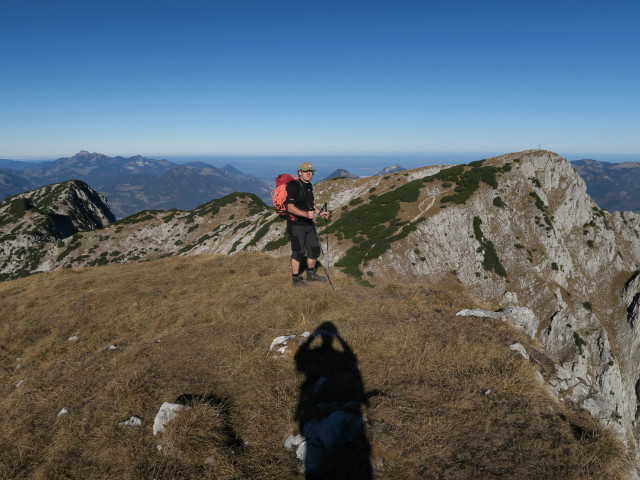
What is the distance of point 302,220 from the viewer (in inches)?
490

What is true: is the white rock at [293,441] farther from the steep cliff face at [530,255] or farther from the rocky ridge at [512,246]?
the steep cliff face at [530,255]

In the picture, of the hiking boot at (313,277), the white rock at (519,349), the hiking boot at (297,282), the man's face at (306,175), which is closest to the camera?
the white rock at (519,349)

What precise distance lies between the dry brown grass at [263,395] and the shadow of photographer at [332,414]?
0.23 m

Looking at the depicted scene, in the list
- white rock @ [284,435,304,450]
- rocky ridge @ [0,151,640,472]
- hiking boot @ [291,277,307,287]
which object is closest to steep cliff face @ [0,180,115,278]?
rocky ridge @ [0,151,640,472]

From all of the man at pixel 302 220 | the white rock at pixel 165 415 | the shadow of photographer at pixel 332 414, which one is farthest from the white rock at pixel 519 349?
the white rock at pixel 165 415

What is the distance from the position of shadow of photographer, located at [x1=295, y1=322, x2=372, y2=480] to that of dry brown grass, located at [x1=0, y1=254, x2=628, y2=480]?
23 cm

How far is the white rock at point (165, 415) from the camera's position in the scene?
5.34m

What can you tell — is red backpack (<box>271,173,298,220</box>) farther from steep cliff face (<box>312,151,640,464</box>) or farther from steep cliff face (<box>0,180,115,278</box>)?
steep cliff face (<box>0,180,115,278</box>)

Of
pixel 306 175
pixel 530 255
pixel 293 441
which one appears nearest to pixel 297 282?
pixel 306 175

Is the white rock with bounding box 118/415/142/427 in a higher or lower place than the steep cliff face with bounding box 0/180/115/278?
higher

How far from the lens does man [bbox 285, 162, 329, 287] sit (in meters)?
11.8

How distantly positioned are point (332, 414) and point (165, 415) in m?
2.97

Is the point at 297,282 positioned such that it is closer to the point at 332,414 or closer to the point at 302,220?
the point at 302,220

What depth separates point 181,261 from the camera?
72.6ft
